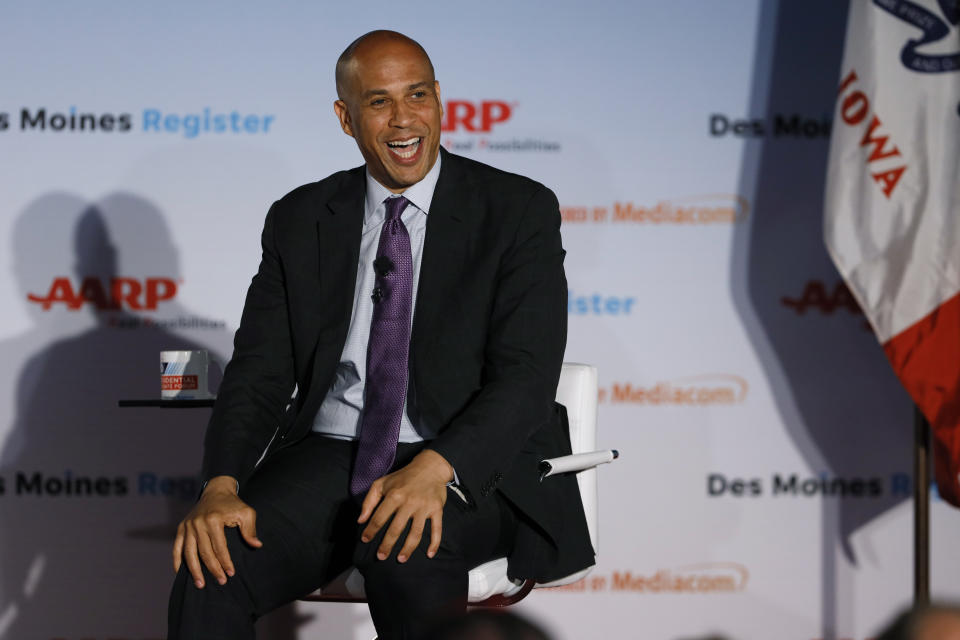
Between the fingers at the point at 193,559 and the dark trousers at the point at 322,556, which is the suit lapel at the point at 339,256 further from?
the fingers at the point at 193,559

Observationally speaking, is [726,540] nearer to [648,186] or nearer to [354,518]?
[648,186]

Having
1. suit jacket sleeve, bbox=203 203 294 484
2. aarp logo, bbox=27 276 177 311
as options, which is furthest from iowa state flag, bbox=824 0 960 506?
aarp logo, bbox=27 276 177 311

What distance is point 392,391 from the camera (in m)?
1.86

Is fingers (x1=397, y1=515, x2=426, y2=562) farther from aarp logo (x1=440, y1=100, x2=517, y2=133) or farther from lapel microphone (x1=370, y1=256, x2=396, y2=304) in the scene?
aarp logo (x1=440, y1=100, x2=517, y2=133)

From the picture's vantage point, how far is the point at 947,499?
2.99 metres

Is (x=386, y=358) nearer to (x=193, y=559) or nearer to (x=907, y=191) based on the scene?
(x=193, y=559)

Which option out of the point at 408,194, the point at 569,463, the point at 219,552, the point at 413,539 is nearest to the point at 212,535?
the point at 219,552

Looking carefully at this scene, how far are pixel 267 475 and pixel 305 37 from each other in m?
2.18

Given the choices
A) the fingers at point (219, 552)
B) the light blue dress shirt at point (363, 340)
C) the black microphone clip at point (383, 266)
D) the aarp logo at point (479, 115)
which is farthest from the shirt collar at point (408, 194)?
the aarp logo at point (479, 115)

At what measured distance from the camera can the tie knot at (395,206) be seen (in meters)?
2.01

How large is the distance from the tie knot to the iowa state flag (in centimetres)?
171

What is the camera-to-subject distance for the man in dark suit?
63.7 inches

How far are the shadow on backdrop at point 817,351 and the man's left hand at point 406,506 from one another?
86.3 inches

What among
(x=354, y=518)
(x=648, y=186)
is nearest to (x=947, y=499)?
(x=648, y=186)
